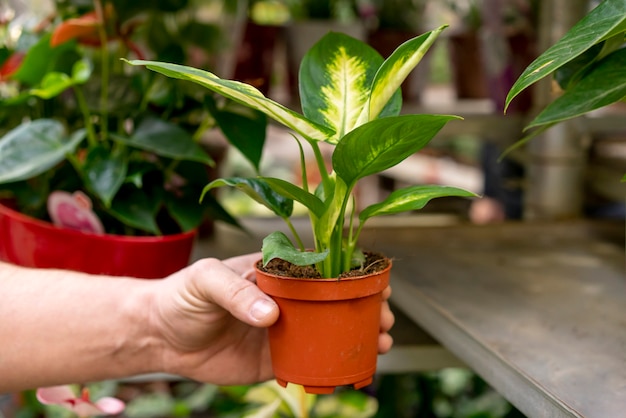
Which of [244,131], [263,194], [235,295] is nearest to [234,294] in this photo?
[235,295]

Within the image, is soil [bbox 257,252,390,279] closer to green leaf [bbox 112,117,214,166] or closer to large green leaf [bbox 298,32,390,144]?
large green leaf [bbox 298,32,390,144]

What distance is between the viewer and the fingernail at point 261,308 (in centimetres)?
68

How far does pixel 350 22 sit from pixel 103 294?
111cm

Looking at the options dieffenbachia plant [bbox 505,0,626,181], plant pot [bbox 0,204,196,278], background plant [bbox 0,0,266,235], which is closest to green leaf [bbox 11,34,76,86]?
background plant [bbox 0,0,266,235]

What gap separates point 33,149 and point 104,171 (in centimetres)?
10

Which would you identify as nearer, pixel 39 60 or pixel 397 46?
pixel 39 60

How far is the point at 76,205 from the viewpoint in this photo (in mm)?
1022

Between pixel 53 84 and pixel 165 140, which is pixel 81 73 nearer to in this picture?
pixel 53 84

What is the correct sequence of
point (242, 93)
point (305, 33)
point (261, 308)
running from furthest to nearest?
point (305, 33)
point (261, 308)
point (242, 93)

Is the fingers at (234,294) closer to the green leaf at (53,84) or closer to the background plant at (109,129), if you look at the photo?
the background plant at (109,129)

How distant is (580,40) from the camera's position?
0.59 meters

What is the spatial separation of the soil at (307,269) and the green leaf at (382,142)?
0.33 ft

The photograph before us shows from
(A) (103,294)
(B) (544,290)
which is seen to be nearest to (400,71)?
(A) (103,294)

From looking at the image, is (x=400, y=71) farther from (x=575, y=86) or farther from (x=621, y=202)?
(x=621, y=202)
